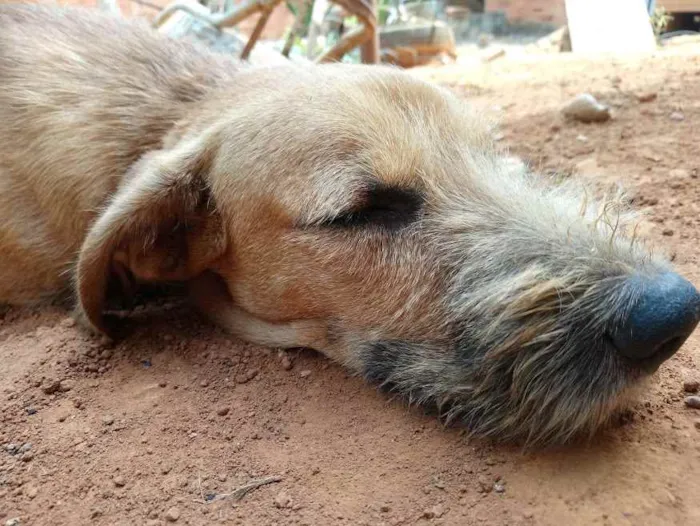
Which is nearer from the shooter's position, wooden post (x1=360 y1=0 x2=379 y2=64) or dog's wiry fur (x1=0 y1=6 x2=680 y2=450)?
dog's wiry fur (x1=0 y1=6 x2=680 y2=450)

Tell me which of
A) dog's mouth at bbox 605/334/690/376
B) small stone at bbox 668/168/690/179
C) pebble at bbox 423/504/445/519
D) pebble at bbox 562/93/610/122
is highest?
pebble at bbox 562/93/610/122

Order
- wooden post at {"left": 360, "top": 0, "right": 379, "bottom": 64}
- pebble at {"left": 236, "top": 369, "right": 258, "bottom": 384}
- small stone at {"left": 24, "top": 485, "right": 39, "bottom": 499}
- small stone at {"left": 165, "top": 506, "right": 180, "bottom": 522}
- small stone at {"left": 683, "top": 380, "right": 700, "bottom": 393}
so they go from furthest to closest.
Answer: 1. wooden post at {"left": 360, "top": 0, "right": 379, "bottom": 64}
2. pebble at {"left": 236, "top": 369, "right": 258, "bottom": 384}
3. small stone at {"left": 683, "top": 380, "right": 700, "bottom": 393}
4. small stone at {"left": 24, "top": 485, "right": 39, "bottom": 499}
5. small stone at {"left": 165, "top": 506, "right": 180, "bottom": 522}

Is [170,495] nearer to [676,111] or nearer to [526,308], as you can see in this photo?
[526,308]

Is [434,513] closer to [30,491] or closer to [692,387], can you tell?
[692,387]

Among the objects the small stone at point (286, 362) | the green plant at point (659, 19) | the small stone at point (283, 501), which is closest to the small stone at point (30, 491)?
the small stone at point (283, 501)

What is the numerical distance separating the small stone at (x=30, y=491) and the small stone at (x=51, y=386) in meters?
0.73

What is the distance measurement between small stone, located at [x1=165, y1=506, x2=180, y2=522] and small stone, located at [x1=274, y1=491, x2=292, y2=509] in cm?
38

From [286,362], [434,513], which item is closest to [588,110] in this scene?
[286,362]

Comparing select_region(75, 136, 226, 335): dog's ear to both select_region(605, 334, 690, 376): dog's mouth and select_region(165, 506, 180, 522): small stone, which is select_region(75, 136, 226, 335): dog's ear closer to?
select_region(165, 506, 180, 522): small stone

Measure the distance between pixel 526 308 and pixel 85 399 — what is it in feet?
7.34

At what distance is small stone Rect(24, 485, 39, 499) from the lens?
2885 mm

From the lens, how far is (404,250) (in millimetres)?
3318

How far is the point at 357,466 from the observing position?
2865 mm

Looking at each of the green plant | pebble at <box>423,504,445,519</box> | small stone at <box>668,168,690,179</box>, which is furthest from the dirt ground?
the green plant
